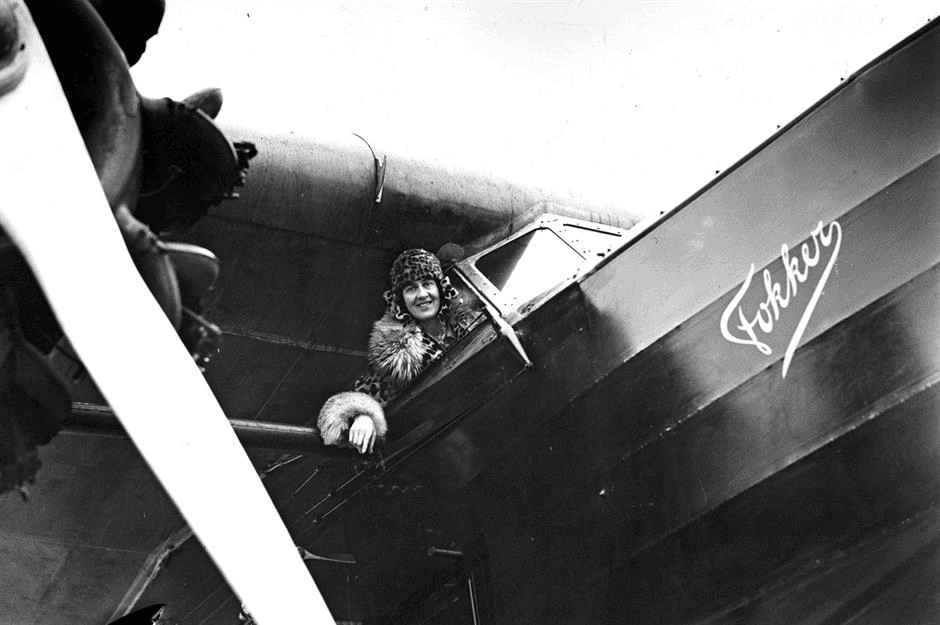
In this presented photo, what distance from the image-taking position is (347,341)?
6.18 m

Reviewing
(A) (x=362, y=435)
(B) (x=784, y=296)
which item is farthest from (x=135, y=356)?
(B) (x=784, y=296)

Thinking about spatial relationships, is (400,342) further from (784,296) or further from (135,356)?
(135,356)

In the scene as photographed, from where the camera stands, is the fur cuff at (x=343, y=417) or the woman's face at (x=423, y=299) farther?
the woman's face at (x=423, y=299)

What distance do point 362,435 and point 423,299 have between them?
2.43ft

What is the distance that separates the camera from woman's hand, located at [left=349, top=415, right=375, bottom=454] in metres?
A: 5.09

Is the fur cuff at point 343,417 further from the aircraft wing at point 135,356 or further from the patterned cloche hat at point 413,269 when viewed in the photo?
the aircraft wing at point 135,356

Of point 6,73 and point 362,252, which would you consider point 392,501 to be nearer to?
point 362,252

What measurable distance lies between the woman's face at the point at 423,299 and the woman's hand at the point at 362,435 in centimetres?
61

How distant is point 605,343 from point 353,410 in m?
1.17

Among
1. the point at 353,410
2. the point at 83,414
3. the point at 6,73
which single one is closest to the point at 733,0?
the point at 353,410

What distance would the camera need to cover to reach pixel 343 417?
5.15 meters

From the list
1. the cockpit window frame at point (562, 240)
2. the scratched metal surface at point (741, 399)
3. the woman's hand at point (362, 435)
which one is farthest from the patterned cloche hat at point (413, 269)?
the scratched metal surface at point (741, 399)

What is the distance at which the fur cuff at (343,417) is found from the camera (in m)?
5.13

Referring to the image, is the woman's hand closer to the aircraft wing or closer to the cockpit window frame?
the cockpit window frame
